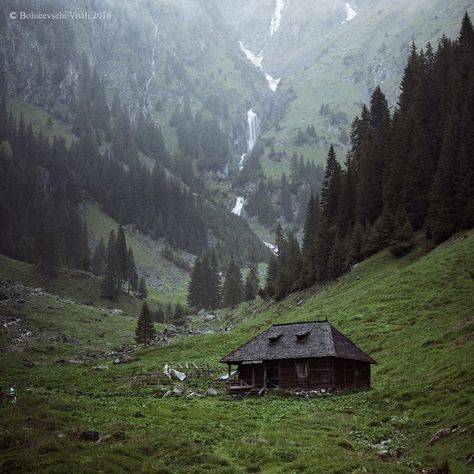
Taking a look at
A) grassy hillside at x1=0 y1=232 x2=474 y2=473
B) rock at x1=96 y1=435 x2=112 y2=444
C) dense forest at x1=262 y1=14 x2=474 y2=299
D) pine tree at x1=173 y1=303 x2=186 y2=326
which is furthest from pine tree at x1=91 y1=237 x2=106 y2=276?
rock at x1=96 y1=435 x2=112 y2=444

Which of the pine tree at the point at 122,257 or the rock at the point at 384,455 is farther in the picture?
the pine tree at the point at 122,257

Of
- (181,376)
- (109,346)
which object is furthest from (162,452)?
(109,346)

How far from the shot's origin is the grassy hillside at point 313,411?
25562 millimetres

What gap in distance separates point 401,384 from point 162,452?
20.6m

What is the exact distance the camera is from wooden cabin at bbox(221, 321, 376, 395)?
47219mm

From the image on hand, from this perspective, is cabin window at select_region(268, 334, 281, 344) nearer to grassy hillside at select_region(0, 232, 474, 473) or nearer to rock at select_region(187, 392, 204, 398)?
grassy hillside at select_region(0, 232, 474, 473)

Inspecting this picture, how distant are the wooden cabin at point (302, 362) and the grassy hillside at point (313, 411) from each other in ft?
7.64

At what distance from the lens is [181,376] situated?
5600 cm

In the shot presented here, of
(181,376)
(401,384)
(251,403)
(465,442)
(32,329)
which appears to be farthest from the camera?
(32,329)

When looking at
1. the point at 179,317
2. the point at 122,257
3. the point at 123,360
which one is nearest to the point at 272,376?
the point at 123,360

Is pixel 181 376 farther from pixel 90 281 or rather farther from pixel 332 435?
pixel 90 281

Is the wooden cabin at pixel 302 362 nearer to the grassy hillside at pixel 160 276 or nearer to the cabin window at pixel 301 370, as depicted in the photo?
the cabin window at pixel 301 370

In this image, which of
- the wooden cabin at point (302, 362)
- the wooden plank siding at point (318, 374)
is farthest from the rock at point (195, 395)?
the wooden plank siding at point (318, 374)

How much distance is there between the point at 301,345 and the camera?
Answer: 162 ft
